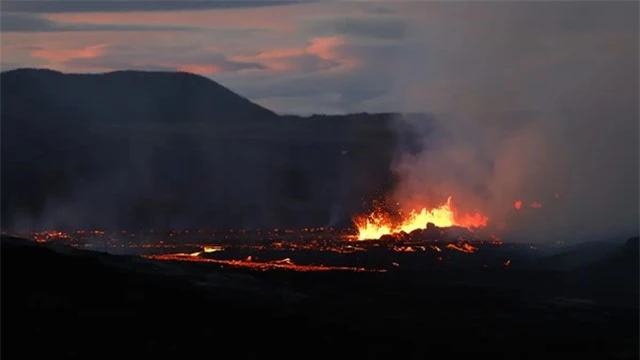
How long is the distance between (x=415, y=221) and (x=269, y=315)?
2819 inches

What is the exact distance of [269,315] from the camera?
186 ft

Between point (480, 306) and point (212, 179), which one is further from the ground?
point (212, 179)

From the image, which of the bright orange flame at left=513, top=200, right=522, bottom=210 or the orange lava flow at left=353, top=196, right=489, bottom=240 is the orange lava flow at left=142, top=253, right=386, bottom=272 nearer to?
the orange lava flow at left=353, top=196, right=489, bottom=240

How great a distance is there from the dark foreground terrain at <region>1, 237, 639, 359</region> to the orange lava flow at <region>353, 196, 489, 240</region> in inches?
1912

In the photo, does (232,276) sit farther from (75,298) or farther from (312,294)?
(75,298)

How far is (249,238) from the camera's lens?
115 meters

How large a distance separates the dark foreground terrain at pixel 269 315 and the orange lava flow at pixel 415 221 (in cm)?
4857

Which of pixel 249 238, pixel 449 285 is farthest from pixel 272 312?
pixel 249 238

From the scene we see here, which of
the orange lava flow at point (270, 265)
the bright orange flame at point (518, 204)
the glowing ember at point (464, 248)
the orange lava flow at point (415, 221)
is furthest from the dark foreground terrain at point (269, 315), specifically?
the bright orange flame at point (518, 204)

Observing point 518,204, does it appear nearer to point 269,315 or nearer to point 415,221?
point 415,221

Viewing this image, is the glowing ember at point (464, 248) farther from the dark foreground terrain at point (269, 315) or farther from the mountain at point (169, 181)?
the mountain at point (169, 181)

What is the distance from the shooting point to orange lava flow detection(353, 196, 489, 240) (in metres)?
124

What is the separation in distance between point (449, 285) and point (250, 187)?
8934cm

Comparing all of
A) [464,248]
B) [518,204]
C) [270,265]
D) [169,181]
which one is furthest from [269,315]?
[169,181]
